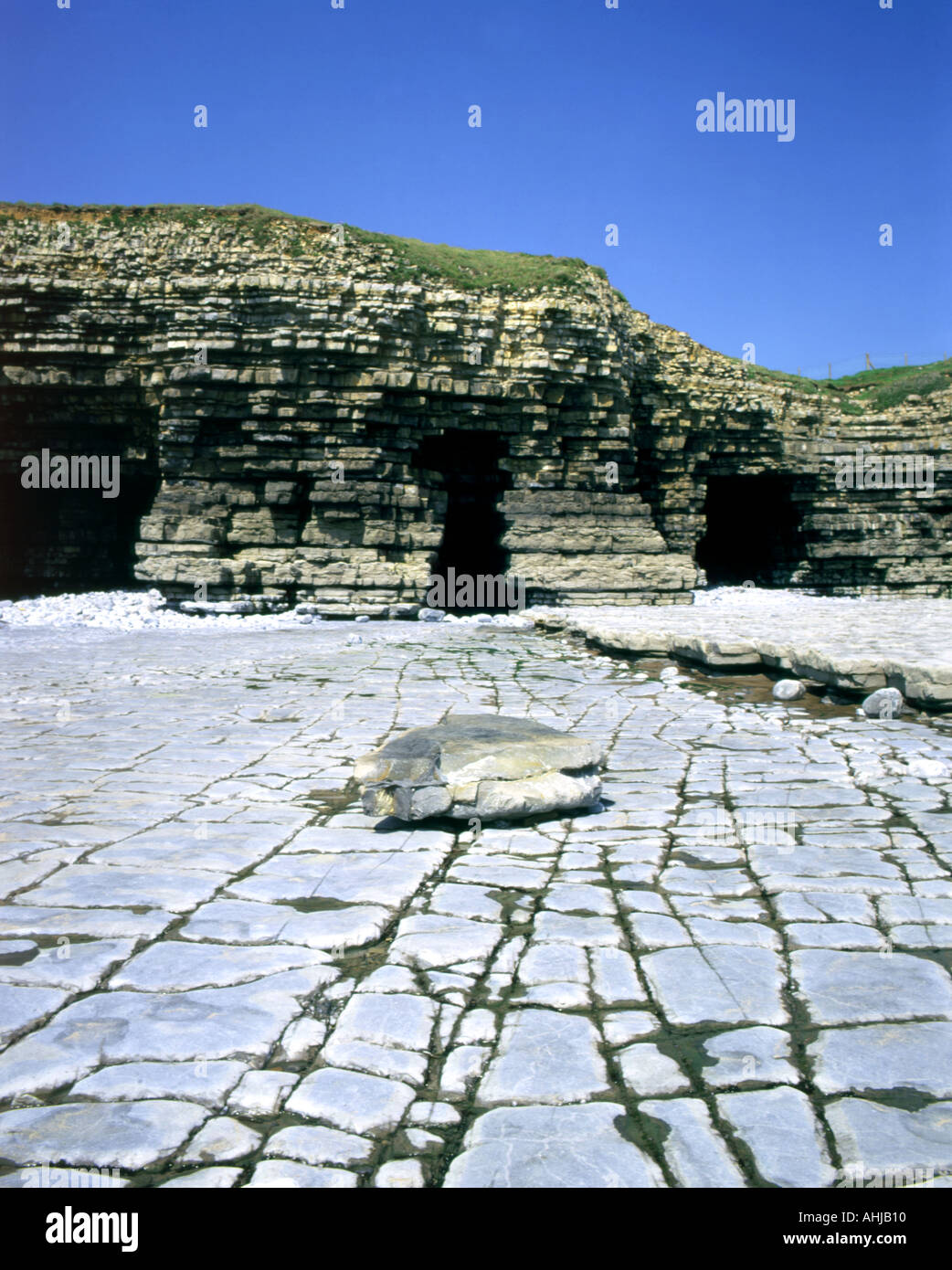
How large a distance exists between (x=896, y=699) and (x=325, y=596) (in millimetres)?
12566

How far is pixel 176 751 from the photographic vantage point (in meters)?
5.54

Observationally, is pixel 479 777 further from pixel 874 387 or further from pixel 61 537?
pixel 874 387

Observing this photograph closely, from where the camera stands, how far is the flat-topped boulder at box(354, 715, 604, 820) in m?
4.02

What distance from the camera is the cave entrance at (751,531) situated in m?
24.7

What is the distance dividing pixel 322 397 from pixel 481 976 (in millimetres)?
15795

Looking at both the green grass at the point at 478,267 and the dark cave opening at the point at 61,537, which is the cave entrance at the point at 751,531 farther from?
the dark cave opening at the point at 61,537

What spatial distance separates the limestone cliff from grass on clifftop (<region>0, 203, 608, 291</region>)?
61mm

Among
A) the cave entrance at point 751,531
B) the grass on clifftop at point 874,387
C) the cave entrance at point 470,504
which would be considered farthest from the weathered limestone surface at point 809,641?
the grass on clifftop at point 874,387

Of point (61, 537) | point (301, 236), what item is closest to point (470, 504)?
point (301, 236)

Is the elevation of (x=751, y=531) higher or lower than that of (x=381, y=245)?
lower

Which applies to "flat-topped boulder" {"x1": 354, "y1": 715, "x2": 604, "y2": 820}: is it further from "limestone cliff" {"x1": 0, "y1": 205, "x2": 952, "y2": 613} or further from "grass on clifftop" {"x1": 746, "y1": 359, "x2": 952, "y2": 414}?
"grass on clifftop" {"x1": 746, "y1": 359, "x2": 952, "y2": 414}

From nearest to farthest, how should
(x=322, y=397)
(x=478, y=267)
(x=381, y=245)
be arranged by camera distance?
(x=322, y=397) → (x=381, y=245) → (x=478, y=267)

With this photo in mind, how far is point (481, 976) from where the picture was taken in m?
2.67
